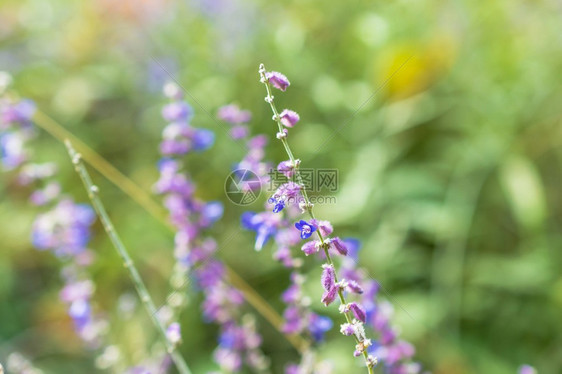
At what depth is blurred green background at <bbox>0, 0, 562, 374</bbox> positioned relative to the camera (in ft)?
7.93

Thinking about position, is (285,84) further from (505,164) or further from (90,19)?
(90,19)

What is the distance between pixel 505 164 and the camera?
262cm

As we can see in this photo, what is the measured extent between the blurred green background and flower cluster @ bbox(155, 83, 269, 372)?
609mm

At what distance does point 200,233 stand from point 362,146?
4.83ft

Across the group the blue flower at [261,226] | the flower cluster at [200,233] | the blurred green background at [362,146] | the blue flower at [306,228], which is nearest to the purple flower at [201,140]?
the flower cluster at [200,233]

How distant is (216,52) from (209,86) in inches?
13.5

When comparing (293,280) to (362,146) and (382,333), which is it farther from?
(362,146)

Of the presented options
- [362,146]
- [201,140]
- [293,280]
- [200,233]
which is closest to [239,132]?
[201,140]

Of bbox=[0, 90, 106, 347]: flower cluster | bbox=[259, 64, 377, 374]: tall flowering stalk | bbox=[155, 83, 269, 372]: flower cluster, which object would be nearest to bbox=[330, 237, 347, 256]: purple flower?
bbox=[259, 64, 377, 374]: tall flowering stalk

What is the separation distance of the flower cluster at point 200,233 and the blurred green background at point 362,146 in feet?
2.00

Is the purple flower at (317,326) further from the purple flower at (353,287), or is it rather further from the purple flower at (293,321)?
the purple flower at (353,287)

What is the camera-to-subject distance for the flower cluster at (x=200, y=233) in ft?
4.55

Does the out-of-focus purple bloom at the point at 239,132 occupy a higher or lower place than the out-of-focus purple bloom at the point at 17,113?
lower

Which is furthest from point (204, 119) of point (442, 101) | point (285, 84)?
point (285, 84)
